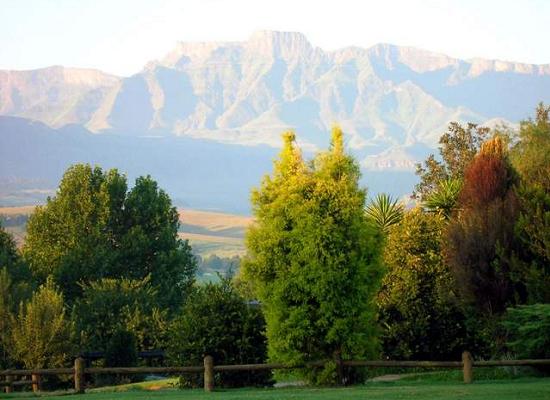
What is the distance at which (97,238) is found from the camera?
224 feet

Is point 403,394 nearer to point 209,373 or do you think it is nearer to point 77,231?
point 209,373

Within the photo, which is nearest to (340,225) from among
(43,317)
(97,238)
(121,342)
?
Result: (121,342)

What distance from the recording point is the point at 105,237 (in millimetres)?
69062

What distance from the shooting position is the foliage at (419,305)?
37.8m

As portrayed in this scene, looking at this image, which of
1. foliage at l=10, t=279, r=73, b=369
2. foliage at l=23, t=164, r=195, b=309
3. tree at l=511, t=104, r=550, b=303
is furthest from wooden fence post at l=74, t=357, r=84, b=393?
foliage at l=23, t=164, r=195, b=309

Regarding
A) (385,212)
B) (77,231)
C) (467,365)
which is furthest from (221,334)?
(77,231)

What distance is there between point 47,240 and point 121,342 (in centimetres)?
2750

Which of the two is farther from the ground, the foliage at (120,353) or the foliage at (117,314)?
the foliage at (117,314)

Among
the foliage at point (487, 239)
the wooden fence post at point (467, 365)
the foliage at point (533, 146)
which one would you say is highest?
the foliage at point (533, 146)

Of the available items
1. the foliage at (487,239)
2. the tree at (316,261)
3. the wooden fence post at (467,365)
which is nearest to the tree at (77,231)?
the foliage at (487,239)

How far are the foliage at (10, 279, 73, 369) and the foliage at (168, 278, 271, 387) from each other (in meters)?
14.0

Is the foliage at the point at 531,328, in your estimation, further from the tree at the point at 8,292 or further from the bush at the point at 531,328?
the tree at the point at 8,292

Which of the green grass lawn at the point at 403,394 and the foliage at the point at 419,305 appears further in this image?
the foliage at the point at 419,305

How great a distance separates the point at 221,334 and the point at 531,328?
9.32 metres
